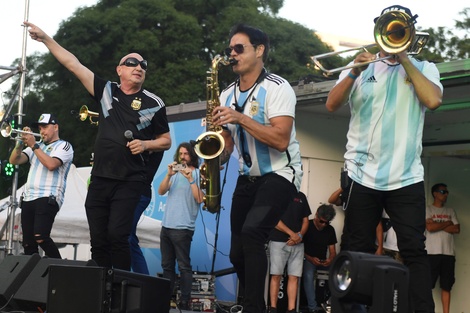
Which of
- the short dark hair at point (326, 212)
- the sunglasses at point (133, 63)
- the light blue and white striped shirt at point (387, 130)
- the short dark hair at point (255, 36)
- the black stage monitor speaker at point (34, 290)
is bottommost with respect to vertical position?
the black stage monitor speaker at point (34, 290)

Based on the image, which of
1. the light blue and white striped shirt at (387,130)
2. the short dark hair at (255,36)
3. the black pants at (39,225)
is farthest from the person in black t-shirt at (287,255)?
the light blue and white striped shirt at (387,130)

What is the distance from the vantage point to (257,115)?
6.33 meters

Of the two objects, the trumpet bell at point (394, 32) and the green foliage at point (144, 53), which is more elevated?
the green foliage at point (144, 53)

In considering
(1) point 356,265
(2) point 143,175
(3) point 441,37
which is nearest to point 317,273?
(2) point 143,175

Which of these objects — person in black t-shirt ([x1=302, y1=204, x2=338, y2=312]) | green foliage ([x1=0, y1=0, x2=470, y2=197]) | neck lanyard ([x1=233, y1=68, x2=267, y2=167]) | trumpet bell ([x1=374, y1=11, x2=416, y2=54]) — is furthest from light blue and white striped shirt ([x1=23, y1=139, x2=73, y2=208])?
green foliage ([x1=0, y1=0, x2=470, y2=197])

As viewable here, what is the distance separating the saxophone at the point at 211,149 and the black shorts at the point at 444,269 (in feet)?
22.8

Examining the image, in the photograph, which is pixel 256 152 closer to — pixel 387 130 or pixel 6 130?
pixel 387 130

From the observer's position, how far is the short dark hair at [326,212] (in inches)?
505

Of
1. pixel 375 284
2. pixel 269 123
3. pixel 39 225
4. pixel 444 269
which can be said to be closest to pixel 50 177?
pixel 39 225

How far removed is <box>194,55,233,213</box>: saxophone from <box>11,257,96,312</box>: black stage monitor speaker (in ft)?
5.10

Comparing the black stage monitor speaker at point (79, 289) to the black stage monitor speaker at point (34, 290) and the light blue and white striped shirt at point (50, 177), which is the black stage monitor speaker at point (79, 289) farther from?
the light blue and white striped shirt at point (50, 177)

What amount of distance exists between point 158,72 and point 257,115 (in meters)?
25.3

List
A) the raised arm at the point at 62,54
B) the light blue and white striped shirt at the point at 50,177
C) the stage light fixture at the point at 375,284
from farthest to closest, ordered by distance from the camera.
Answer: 1. the light blue and white striped shirt at the point at 50,177
2. the raised arm at the point at 62,54
3. the stage light fixture at the point at 375,284

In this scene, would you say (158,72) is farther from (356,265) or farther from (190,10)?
→ (356,265)
